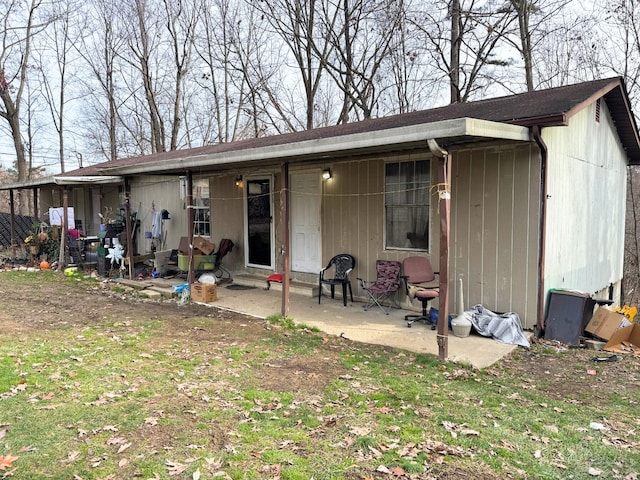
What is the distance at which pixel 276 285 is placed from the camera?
8.10 m

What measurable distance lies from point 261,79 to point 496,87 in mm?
9437

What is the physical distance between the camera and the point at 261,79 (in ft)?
63.5

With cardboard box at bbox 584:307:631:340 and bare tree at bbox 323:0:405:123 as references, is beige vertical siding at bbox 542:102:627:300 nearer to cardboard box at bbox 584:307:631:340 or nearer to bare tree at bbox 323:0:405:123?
cardboard box at bbox 584:307:631:340

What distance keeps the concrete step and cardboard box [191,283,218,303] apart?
1.15 m

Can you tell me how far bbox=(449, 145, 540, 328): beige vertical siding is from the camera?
5.48 metres

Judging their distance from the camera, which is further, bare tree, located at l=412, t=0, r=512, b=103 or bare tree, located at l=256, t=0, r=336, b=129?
bare tree, located at l=256, t=0, r=336, b=129

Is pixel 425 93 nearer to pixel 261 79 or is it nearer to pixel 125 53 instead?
pixel 261 79

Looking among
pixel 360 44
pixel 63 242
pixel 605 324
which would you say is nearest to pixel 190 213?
pixel 63 242

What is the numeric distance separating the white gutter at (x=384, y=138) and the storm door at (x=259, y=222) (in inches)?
74.0

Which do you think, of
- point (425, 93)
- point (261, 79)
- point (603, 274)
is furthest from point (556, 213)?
point (261, 79)

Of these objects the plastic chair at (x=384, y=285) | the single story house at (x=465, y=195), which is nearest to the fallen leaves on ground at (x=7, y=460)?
the single story house at (x=465, y=195)

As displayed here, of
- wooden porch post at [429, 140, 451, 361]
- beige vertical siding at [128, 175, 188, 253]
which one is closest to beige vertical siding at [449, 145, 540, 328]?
wooden porch post at [429, 140, 451, 361]

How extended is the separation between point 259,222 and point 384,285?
3184 mm

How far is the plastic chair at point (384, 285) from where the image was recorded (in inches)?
255
